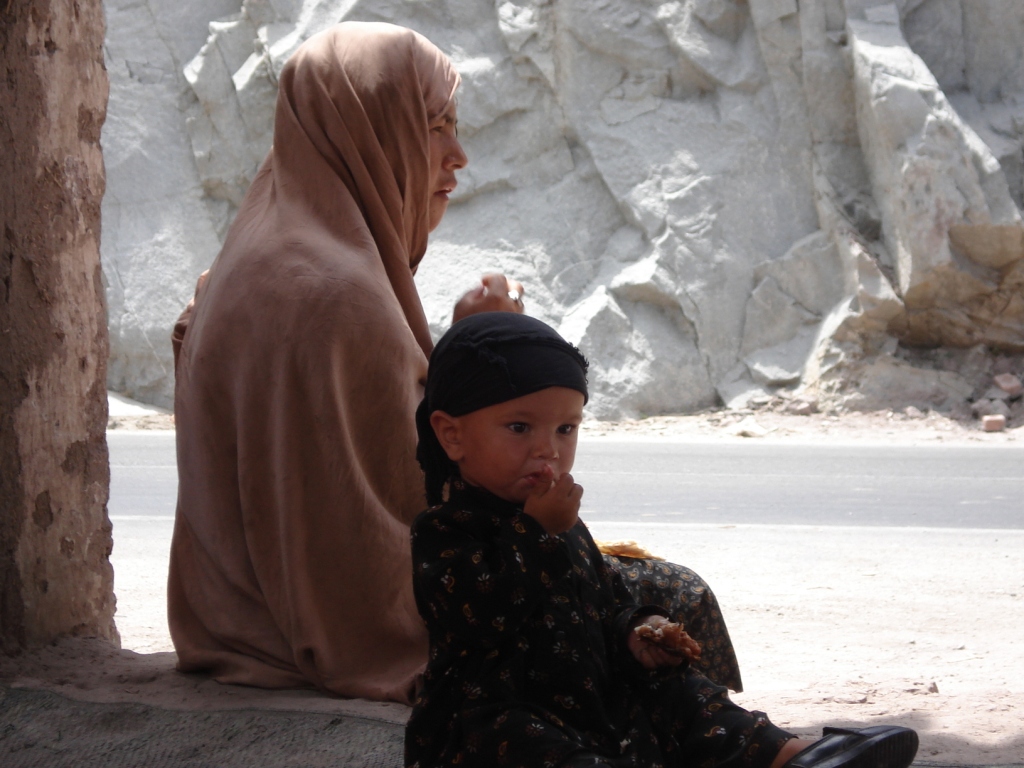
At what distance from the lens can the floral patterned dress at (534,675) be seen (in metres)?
1.83

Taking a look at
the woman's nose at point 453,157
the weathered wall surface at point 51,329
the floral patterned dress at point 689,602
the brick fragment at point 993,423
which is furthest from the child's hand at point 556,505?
the brick fragment at point 993,423

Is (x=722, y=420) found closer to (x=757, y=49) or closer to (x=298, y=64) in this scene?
(x=757, y=49)

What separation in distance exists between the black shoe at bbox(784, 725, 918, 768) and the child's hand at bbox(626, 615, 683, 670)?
250mm

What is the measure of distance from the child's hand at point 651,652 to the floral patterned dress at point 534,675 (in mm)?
31

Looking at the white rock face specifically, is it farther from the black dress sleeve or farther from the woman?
the black dress sleeve

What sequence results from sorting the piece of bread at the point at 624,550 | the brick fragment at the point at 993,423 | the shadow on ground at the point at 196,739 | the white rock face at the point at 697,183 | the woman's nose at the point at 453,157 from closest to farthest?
the shadow on ground at the point at 196,739, the piece of bread at the point at 624,550, the woman's nose at the point at 453,157, the brick fragment at the point at 993,423, the white rock face at the point at 697,183

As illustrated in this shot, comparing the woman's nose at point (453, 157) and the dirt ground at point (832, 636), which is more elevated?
the woman's nose at point (453, 157)

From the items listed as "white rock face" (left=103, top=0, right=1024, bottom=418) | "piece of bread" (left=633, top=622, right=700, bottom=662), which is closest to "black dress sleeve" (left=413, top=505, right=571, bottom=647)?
"piece of bread" (left=633, top=622, right=700, bottom=662)

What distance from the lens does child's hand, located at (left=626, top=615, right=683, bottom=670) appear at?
1938mm

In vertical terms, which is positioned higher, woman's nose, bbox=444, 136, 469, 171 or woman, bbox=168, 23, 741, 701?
woman's nose, bbox=444, 136, 469, 171

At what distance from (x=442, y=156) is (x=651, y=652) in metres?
1.61

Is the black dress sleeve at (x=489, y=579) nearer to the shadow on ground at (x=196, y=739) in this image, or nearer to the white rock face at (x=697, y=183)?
the shadow on ground at (x=196, y=739)

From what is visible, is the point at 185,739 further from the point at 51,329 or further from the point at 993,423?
the point at 993,423

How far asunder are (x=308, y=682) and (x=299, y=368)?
0.75 m
